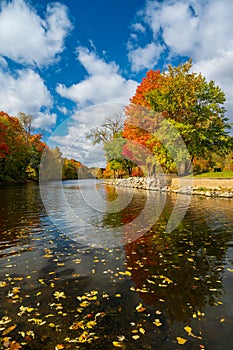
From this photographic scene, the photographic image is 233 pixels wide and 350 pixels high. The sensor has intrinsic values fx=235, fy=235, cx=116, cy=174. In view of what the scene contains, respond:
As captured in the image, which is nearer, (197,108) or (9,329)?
(9,329)

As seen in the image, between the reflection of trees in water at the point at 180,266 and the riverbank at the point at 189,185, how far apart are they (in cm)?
1200

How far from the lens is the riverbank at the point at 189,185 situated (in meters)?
20.8

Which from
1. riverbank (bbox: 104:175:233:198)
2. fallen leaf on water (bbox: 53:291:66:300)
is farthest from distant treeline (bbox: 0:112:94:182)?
Answer: fallen leaf on water (bbox: 53:291:66:300)

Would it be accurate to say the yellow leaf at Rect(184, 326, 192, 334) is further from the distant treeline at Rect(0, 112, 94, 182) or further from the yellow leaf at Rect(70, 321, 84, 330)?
the distant treeline at Rect(0, 112, 94, 182)

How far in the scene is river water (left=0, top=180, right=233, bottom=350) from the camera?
3.26 m

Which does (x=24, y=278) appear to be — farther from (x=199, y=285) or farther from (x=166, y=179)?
(x=166, y=179)

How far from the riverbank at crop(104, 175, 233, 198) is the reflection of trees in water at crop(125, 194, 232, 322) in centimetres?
1200

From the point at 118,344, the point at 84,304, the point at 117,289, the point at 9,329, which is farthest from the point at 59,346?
the point at 117,289

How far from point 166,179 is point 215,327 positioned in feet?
87.7

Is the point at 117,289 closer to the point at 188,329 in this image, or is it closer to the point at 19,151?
the point at 188,329

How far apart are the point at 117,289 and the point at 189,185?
71.7 ft

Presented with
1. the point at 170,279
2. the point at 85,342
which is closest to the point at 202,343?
the point at 85,342

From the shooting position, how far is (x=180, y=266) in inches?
225

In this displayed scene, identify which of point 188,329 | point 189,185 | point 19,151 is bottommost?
point 188,329
